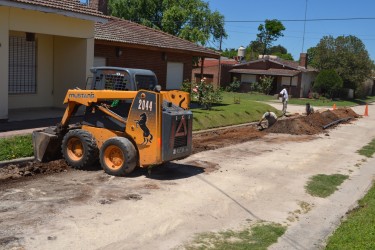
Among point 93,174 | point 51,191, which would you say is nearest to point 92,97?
point 93,174

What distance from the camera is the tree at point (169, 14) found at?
47688 mm

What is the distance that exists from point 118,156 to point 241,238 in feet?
12.9

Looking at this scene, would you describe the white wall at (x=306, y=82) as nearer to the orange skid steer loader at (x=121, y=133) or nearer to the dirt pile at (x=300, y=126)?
the dirt pile at (x=300, y=126)

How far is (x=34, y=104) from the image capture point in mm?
17422

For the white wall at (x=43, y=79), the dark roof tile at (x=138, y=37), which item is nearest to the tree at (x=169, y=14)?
the dark roof tile at (x=138, y=37)

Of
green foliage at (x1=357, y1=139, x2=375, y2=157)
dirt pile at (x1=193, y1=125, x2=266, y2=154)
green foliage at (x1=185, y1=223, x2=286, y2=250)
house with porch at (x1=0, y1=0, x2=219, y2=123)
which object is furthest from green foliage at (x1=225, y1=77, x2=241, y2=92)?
green foliage at (x1=185, y1=223, x2=286, y2=250)

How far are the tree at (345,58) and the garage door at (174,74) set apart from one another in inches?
1415

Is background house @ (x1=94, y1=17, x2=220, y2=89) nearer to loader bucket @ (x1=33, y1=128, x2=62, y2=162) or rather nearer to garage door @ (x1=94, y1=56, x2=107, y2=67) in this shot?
garage door @ (x1=94, y1=56, x2=107, y2=67)

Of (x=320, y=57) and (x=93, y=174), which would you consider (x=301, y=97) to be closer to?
(x=320, y=57)

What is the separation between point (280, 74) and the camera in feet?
176

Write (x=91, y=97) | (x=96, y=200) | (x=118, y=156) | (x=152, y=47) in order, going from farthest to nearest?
(x=152, y=47) → (x=91, y=97) → (x=118, y=156) → (x=96, y=200)

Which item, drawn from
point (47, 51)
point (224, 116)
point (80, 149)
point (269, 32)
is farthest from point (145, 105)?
point (269, 32)

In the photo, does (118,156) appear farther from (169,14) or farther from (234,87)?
(234,87)

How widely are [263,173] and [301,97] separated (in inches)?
1751
